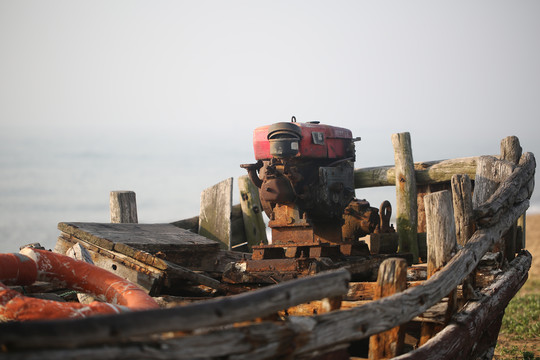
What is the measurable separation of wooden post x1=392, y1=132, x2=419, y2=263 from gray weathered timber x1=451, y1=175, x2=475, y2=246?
2261mm

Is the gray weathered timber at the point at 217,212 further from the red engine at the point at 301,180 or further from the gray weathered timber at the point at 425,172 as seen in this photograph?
the gray weathered timber at the point at 425,172

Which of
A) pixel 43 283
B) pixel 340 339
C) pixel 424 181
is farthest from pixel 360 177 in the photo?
pixel 340 339

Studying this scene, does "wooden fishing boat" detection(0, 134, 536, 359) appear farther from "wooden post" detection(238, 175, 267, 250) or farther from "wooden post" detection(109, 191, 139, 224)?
"wooden post" detection(109, 191, 139, 224)

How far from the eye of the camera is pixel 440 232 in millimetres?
5332

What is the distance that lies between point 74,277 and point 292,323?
2.14 metres

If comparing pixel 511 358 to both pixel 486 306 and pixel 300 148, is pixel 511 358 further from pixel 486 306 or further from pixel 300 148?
pixel 300 148

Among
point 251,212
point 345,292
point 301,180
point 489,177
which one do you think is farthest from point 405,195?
point 345,292

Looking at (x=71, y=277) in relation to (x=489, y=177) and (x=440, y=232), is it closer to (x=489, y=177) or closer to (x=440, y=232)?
(x=440, y=232)

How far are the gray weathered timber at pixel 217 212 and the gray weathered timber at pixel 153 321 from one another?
549 cm

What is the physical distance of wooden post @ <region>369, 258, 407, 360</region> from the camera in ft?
14.1

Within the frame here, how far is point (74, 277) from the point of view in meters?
4.72

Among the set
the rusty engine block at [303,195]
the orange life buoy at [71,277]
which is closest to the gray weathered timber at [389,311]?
the orange life buoy at [71,277]

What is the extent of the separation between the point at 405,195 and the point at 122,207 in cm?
373

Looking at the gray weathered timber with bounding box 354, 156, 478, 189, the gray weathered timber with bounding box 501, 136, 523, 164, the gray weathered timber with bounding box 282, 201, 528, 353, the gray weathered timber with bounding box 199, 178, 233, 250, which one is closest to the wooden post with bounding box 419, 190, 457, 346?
the gray weathered timber with bounding box 282, 201, 528, 353
